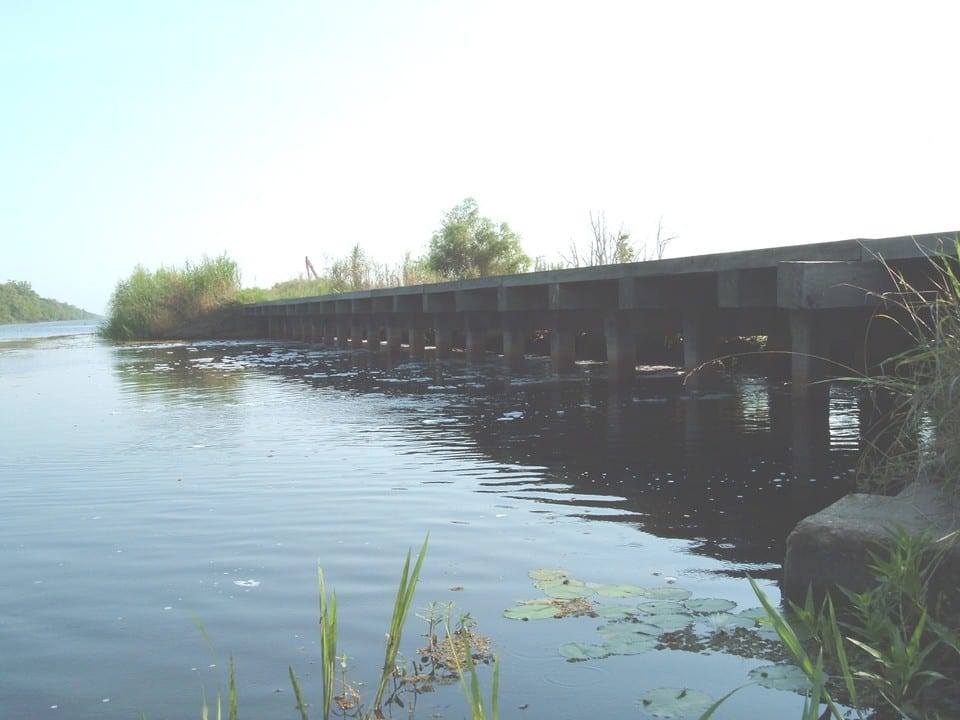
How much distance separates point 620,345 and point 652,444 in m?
5.30

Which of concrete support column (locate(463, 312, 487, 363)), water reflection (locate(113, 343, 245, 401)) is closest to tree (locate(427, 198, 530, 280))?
water reflection (locate(113, 343, 245, 401))

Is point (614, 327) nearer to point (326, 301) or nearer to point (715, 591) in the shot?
point (715, 591)

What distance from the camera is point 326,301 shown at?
28.9 meters

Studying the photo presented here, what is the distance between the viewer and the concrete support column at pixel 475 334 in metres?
18.6

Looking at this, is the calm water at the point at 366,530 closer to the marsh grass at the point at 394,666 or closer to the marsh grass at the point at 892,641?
the marsh grass at the point at 394,666

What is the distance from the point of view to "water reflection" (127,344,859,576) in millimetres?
5340

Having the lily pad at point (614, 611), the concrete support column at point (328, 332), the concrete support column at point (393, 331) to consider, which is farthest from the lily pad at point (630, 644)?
the concrete support column at point (328, 332)

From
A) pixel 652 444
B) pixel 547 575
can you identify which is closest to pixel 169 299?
pixel 652 444

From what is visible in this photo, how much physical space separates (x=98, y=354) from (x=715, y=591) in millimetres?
26993

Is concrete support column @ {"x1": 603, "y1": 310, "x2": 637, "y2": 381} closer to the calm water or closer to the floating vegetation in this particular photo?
the calm water

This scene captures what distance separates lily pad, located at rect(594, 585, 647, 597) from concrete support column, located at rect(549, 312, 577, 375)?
11015mm

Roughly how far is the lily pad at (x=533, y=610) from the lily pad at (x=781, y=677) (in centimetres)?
85

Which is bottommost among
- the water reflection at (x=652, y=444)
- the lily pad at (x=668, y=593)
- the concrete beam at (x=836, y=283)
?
the lily pad at (x=668, y=593)

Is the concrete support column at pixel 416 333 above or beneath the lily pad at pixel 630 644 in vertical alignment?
above
